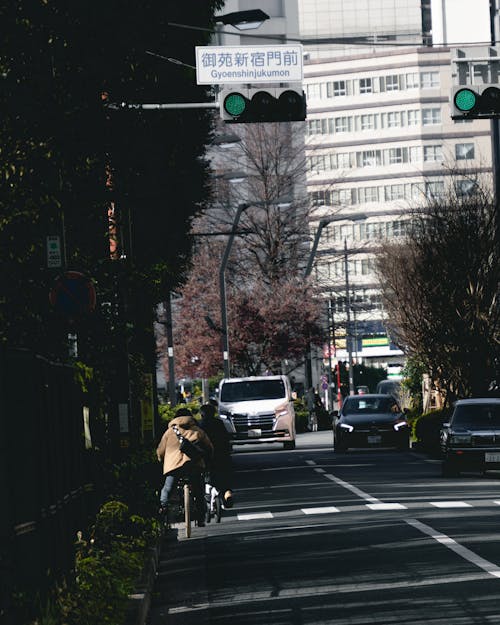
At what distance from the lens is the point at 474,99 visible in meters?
19.0

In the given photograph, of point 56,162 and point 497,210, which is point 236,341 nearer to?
point 497,210

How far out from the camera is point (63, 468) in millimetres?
11914

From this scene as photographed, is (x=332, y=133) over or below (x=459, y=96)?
over

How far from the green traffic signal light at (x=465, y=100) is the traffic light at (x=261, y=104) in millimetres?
1819

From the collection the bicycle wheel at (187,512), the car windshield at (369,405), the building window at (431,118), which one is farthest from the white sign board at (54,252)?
the building window at (431,118)

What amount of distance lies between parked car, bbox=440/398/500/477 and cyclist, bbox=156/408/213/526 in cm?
1011

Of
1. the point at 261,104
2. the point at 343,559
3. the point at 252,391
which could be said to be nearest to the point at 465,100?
the point at 261,104

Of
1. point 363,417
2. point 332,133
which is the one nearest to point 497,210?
point 363,417

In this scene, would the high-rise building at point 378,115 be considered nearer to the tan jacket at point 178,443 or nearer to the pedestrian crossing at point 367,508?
the pedestrian crossing at point 367,508

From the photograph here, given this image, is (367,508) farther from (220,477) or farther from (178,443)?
(178,443)

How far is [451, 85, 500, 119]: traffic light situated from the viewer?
18953 mm

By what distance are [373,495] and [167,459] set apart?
17.6 ft

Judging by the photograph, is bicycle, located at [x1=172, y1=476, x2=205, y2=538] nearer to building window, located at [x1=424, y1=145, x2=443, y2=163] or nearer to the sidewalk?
the sidewalk

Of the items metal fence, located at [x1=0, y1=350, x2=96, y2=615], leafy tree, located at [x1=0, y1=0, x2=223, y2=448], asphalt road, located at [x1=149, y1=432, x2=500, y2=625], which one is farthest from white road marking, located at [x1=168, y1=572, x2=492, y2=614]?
leafy tree, located at [x1=0, y1=0, x2=223, y2=448]
